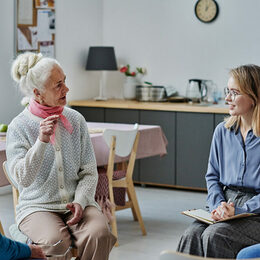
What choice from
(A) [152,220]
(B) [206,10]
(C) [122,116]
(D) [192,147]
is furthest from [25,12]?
(A) [152,220]

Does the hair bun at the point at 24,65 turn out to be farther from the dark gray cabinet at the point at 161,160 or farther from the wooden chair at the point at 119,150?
the dark gray cabinet at the point at 161,160

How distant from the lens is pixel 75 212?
2537 mm

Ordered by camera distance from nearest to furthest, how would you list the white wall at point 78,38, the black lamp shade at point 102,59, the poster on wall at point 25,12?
1. the poster on wall at point 25,12
2. the white wall at point 78,38
3. the black lamp shade at point 102,59

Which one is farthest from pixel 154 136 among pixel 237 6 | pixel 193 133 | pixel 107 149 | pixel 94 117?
pixel 237 6

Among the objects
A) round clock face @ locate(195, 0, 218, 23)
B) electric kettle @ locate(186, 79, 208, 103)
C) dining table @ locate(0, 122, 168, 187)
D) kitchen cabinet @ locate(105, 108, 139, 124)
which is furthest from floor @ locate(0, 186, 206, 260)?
round clock face @ locate(195, 0, 218, 23)

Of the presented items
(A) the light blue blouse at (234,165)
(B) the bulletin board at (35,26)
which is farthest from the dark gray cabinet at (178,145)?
(A) the light blue blouse at (234,165)

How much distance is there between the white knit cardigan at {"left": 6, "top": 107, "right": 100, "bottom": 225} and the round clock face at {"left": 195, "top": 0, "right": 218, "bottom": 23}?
10.8 feet

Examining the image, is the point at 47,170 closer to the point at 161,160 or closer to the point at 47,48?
the point at 161,160

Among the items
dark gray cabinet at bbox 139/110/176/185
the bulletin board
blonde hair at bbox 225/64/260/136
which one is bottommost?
dark gray cabinet at bbox 139/110/176/185

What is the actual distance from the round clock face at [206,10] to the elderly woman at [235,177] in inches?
123

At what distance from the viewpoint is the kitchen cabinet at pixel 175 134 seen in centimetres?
526

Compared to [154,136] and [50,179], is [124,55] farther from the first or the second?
[50,179]

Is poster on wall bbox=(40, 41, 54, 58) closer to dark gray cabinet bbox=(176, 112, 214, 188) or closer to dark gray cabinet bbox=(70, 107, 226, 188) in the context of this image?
dark gray cabinet bbox=(70, 107, 226, 188)

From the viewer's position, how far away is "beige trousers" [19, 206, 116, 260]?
2432 millimetres
